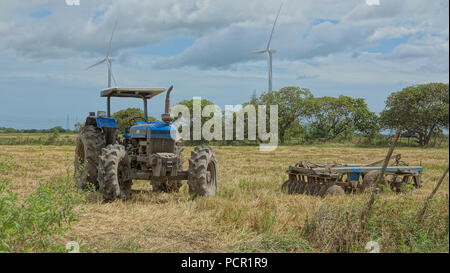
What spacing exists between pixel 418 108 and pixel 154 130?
145 ft

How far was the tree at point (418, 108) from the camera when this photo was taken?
4538cm

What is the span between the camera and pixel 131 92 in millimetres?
10492

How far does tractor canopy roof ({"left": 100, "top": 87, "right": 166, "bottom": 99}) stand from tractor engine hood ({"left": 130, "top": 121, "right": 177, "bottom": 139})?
803 mm

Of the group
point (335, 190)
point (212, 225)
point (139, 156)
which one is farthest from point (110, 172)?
point (335, 190)

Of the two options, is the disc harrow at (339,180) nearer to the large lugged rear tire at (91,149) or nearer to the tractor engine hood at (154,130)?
the tractor engine hood at (154,130)

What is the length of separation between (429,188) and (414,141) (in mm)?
40064

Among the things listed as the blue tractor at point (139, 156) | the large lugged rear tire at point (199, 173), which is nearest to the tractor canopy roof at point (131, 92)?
the blue tractor at point (139, 156)

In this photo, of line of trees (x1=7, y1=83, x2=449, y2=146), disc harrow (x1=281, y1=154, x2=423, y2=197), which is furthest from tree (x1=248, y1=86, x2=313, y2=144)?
disc harrow (x1=281, y1=154, x2=423, y2=197)

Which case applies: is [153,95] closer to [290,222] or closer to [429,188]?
[290,222]

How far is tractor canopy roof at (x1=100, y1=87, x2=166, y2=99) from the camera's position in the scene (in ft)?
33.2

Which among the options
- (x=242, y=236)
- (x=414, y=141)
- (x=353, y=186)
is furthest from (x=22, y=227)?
(x=414, y=141)

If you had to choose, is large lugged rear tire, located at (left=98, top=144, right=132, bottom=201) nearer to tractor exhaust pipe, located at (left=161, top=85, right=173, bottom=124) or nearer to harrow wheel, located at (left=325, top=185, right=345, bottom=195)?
tractor exhaust pipe, located at (left=161, top=85, right=173, bottom=124)

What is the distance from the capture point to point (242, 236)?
6402 mm

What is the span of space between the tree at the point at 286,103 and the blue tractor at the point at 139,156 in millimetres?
45383
